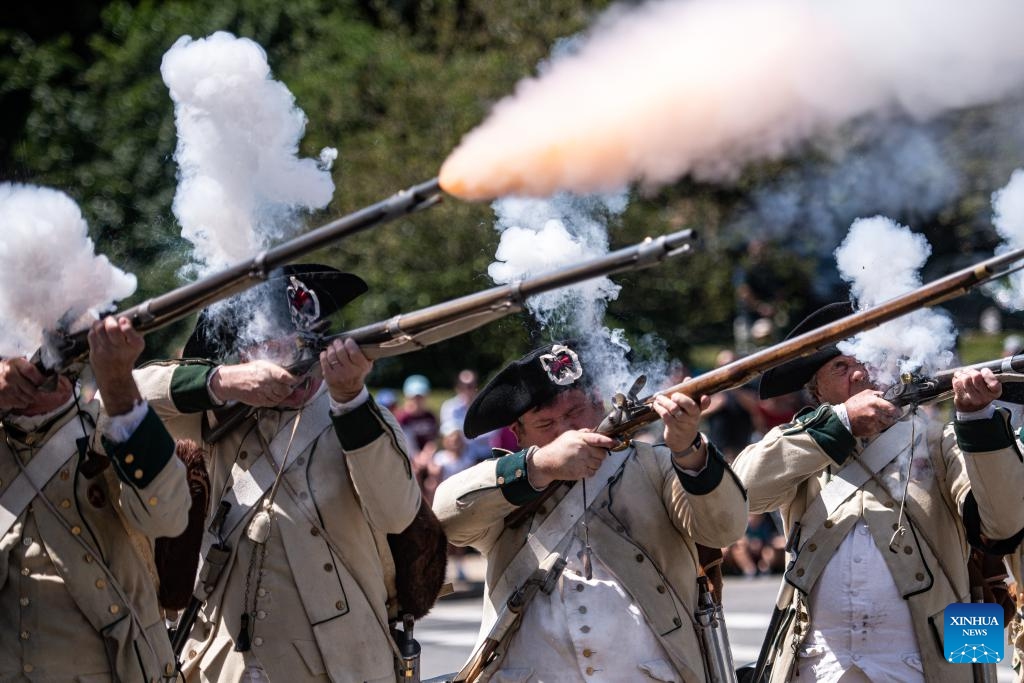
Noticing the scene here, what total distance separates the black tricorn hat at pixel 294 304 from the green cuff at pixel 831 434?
72.2 inches

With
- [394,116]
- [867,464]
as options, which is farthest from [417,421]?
[867,464]

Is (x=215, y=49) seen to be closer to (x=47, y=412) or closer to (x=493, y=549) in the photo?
(x=47, y=412)

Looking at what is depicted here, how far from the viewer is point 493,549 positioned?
5633 mm

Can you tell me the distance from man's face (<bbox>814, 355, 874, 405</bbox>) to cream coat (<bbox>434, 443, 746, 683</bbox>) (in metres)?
0.99

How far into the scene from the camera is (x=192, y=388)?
16.5 feet

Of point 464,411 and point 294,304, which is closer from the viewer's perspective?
point 294,304

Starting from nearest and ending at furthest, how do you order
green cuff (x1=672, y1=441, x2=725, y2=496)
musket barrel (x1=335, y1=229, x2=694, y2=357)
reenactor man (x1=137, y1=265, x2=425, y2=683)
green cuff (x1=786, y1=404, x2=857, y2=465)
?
1. musket barrel (x1=335, y1=229, x2=694, y2=357)
2. reenactor man (x1=137, y1=265, x2=425, y2=683)
3. green cuff (x1=672, y1=441, x2=725, y2=496)
4. green cuff (x1=786, y1=404, x2=857, y2=465)

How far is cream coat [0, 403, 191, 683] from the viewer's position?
4.59 meters

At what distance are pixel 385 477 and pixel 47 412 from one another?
1133mm

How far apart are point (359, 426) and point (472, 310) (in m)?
0.68

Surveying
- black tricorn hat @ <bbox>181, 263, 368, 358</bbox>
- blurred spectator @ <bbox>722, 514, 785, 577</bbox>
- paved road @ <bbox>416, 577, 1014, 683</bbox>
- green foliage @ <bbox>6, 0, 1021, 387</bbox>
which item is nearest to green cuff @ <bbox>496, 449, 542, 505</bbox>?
black tricorn hat @ <bbox>181, 263, 368, 358</bbox>

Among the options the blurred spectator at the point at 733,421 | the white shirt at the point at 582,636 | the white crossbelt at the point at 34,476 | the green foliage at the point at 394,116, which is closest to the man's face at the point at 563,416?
the white shirt at the point at 582,636

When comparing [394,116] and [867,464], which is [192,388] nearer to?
[867,464]

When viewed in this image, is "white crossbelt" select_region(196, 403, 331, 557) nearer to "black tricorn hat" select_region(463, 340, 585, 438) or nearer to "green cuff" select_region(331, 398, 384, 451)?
"green cuff" select_region(331, 398, 384, 451)
